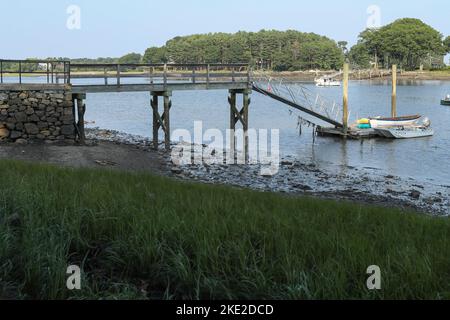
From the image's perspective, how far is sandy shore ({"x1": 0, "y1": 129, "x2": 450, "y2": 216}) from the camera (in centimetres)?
1888

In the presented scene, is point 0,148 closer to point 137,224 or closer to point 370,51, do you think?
point 137,224

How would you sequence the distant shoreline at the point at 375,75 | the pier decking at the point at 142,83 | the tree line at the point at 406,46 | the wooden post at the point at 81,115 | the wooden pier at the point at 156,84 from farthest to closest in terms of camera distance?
the tree line at the point at 406,46 → the distant shoreline at the point at 375,75 → the wooden post at the point at 81,115 → the wooden pier at the point at 156,84 → the pier decking at the point at 142,83

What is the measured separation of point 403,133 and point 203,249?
34999 millimetres

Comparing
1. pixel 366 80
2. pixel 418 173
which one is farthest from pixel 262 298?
pixel 366 80

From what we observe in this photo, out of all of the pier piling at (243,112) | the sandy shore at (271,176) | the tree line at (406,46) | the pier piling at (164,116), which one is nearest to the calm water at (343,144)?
the sandy shore at (271,176)

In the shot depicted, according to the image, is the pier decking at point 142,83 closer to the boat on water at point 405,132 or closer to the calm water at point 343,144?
the calm water at point 343,144

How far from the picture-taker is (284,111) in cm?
6247

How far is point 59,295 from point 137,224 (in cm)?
165

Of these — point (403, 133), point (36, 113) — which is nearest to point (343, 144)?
point (403, 133)

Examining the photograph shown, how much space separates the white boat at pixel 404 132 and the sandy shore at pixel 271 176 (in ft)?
41.1

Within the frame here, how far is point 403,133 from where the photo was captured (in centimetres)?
3856

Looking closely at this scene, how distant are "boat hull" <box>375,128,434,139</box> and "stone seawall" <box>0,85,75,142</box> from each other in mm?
22817

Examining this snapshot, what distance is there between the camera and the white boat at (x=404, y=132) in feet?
125

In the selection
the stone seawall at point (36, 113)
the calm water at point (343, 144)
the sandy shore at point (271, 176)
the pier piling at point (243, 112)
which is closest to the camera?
the sandy shore at point (271, 176)
